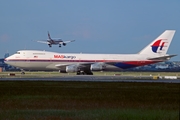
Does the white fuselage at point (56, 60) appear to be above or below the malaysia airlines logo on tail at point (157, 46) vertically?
below

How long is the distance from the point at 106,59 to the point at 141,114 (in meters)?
64.0

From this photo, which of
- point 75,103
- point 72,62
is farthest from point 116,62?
point 75,103

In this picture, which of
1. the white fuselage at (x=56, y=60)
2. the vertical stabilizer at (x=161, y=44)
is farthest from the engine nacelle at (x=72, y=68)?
the vertical stabilizer at (x=161, y=44)

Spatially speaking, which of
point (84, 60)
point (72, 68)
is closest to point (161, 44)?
point (84, 60)

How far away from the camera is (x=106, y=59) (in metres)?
83.8

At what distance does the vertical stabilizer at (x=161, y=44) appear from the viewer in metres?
85.8

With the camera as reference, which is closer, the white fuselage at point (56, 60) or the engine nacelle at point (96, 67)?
the engine nacelle at point (96, 67)

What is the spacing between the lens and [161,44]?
8612cm

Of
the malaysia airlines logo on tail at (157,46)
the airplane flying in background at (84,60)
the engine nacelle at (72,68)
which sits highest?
the malaysia airlines logo on tail at (157,46)

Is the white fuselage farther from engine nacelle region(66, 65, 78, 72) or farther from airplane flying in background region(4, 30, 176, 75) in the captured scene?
engine nacelle region(66, 65, 78, 72)

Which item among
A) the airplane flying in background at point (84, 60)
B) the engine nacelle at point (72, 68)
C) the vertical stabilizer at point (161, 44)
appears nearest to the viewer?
the engine nacelle at point (72, 68)

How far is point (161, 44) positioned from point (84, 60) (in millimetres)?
14237

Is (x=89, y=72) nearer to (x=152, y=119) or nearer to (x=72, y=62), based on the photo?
(x=72, y=62)

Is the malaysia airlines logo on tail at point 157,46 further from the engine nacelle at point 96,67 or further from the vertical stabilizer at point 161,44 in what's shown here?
the engine nacelle at point 96,67
